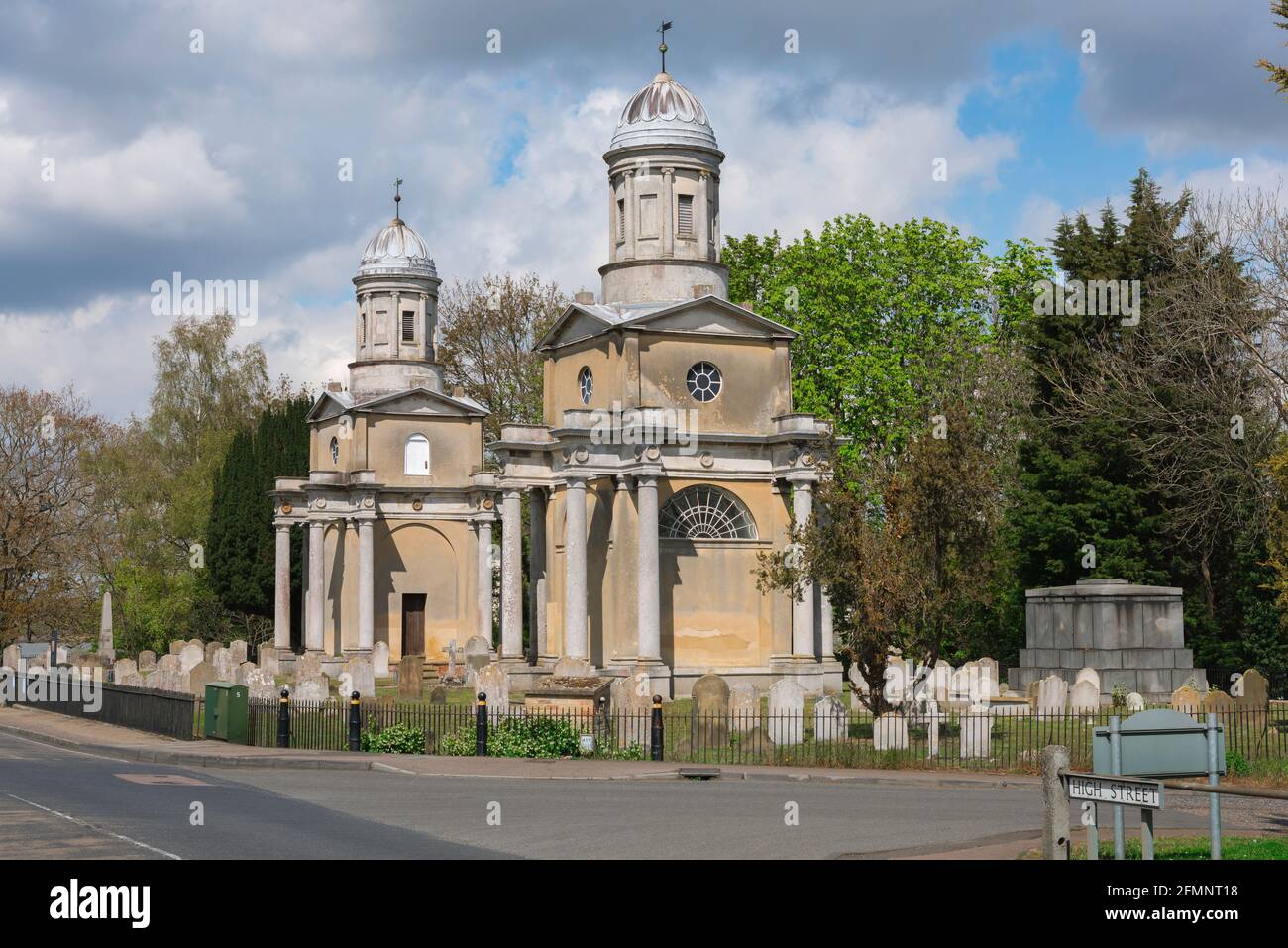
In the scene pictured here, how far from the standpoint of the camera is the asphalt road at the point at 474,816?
14.9 m

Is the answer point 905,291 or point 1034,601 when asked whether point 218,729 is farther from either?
point 905,291

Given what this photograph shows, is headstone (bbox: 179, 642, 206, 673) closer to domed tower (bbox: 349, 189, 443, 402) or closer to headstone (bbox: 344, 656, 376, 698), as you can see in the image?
headstone (bbox: 344, 656, 376, 698)

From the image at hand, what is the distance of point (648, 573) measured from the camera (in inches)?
1575

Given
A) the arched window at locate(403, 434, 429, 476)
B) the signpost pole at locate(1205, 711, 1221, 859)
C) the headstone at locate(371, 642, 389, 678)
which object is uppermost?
the arched window at locate(403, 434, 429, 476)

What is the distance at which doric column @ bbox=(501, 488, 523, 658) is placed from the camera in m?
47.4

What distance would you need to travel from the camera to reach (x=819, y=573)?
92.6 feet

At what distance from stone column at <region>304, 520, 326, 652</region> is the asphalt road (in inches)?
1414

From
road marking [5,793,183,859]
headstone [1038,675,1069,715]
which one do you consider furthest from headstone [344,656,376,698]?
road marking [5,793,183,859]

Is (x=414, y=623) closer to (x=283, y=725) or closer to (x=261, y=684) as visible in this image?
(x=261, y=684)

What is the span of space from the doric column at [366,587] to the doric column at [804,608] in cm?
2038

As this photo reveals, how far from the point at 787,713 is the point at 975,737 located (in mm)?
4463

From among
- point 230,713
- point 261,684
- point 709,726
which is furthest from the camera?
point 261,684

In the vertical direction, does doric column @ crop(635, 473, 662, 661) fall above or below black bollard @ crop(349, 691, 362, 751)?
above

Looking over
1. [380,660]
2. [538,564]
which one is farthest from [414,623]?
[538,564]
